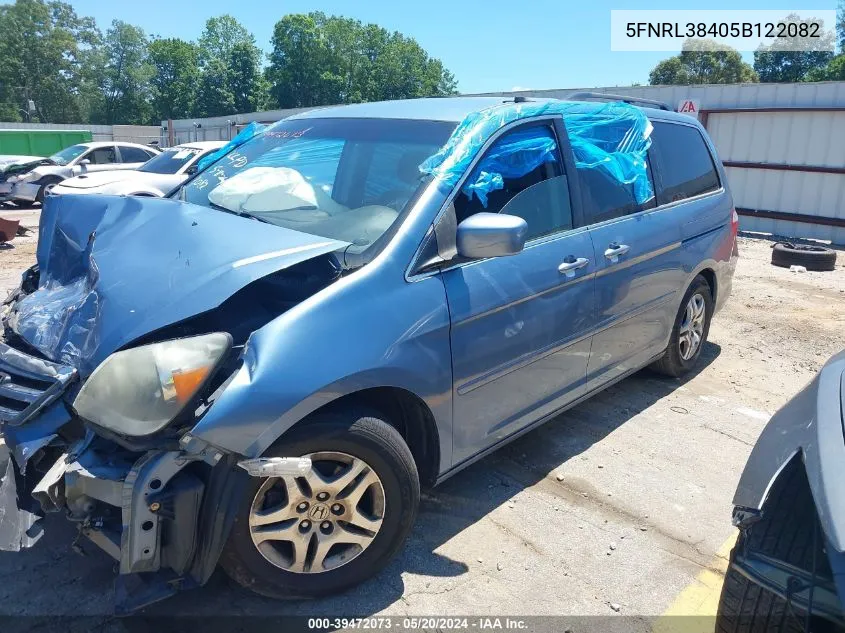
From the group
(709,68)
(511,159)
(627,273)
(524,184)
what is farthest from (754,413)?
(709,68)

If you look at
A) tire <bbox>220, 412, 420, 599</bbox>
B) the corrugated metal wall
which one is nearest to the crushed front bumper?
tire <bbox>220, 412, 420, 599</bbox>

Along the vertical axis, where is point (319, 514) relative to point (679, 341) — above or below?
above

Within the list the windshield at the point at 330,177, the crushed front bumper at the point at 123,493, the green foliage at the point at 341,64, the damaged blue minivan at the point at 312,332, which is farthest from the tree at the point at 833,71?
the crushed front bumper at the point at 123,493

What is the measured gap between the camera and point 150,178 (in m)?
10.1

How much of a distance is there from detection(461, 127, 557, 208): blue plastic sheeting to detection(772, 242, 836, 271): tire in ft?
24.2

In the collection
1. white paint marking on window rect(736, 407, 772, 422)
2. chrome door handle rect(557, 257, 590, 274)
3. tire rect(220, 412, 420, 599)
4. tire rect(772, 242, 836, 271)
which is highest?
chrome door handle rect(557, 257, 590, 274)

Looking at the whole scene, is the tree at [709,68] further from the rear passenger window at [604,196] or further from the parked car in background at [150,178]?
the rear passenger window at [604,196]

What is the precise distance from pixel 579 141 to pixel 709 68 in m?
61.3

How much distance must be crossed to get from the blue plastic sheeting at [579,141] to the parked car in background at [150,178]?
608 cm

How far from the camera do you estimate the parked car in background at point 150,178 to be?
9.28 metres

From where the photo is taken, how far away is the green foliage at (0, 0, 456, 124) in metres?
62.8

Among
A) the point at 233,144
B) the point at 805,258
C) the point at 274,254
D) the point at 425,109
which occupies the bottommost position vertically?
the point at 805,258

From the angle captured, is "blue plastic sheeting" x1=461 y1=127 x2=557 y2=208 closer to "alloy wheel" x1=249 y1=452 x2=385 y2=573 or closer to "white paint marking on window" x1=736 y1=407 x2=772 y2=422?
"alloy wheel" x1=249 y1=452 x2=385 y2=573

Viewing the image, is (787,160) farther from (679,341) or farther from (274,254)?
(274,254)
